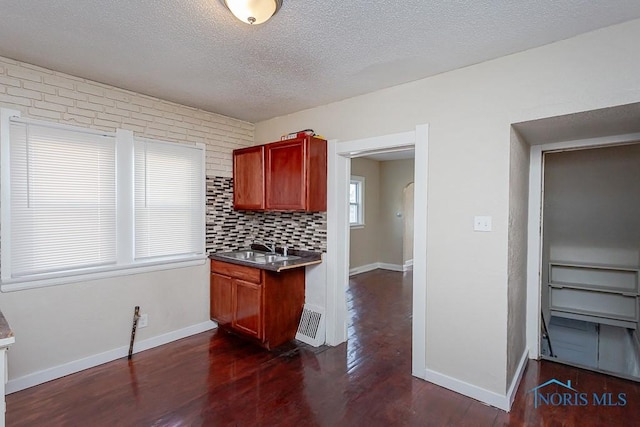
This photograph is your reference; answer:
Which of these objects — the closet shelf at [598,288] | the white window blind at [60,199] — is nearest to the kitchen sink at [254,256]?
the white window blind at [60,199]

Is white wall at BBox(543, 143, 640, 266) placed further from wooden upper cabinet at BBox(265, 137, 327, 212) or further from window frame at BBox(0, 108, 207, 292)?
window frame at BBox(0, 108, 207, 292)

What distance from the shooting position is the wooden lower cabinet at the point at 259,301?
3102 millimetres

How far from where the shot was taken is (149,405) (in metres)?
2.28

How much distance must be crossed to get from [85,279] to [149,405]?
4.11 feet

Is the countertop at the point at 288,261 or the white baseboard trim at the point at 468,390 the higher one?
the countertop at the point at 288,261

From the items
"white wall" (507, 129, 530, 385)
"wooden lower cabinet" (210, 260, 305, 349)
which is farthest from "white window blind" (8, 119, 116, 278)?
"white wall" (507, 129, 530, 385)

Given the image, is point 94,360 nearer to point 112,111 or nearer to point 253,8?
point 112,111

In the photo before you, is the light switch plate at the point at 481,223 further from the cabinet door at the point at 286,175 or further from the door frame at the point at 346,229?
the cabinet door at the point at 286,175

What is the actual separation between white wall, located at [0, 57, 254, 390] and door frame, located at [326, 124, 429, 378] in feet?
4.82

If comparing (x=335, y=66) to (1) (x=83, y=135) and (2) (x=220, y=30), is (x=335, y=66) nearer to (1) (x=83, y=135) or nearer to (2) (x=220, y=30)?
(2) (x=220, y=30)

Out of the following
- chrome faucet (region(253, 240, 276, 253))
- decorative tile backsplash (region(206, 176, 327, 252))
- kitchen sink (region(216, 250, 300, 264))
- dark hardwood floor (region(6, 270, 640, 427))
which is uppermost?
decorative tile backsplash (region(206, 176, 327, 252))

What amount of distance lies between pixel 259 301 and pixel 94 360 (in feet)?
4.91

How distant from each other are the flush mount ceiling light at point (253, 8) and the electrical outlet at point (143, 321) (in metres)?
2.84

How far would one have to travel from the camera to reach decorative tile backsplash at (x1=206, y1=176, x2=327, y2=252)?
3498 mm
